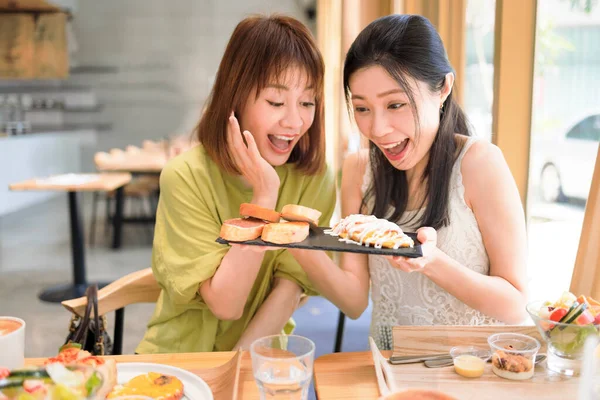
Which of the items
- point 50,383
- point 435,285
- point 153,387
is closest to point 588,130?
point 435,285

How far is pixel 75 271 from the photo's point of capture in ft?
15.0

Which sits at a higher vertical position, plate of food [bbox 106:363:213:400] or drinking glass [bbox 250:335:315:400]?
drinking glass [bbox 250:335:315:400]

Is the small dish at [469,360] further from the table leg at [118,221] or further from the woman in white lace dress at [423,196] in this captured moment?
the table leg at [118,221]

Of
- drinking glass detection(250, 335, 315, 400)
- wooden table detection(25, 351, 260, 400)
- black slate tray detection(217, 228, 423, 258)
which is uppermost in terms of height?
black slate tray detection(217, 228, 423, 258)

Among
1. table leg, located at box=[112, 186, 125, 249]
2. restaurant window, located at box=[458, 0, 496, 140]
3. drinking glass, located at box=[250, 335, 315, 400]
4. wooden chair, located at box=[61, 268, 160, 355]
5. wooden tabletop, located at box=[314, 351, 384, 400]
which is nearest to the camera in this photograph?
drinking glass, located at box=[250, 335, 315, 400]

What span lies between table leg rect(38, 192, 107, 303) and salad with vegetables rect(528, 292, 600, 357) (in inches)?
157

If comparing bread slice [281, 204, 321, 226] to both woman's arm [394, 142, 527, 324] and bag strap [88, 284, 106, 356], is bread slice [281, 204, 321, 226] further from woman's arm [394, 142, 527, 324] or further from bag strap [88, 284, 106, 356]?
bag strap [88, 284, 106, 356]

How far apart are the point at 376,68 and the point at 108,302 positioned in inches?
37.2

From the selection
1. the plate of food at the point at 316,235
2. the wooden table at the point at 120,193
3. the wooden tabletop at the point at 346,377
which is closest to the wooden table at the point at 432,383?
the wooden tabletop at the point at 346,377

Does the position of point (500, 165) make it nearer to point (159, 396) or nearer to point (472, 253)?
point (472, 253)

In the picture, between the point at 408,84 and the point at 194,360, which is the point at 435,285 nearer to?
the point at 408,84

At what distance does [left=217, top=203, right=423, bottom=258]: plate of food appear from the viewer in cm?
104

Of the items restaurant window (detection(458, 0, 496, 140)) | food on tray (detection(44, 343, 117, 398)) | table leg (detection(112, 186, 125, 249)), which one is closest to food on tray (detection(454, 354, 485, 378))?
food on tray (detection(44, 343, 117, 398))

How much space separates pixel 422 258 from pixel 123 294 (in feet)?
2.97
